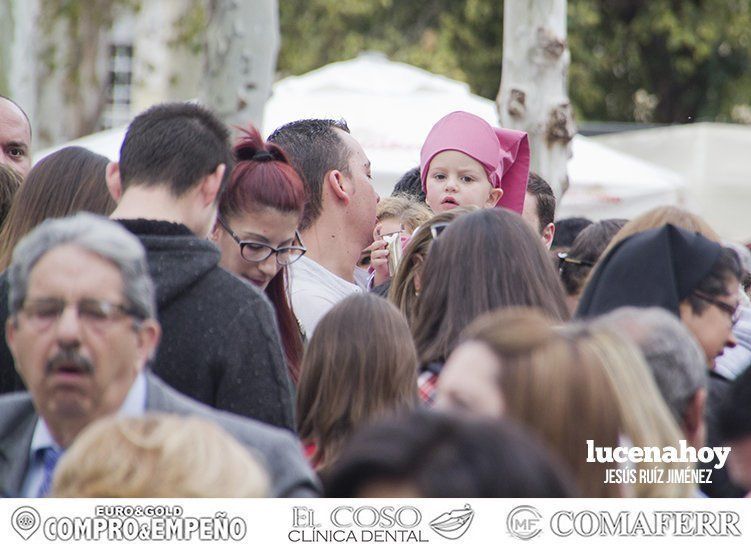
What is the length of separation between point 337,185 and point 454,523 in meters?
2.49

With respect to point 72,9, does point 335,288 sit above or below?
above

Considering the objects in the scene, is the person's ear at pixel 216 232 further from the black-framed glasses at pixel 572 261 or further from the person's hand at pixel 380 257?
the black-framed glasses at pixel 572 261

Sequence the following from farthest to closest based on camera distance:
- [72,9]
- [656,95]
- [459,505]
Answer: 1. [656,95]
2. [72,9]
3. [459,505]

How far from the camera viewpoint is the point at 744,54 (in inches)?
825

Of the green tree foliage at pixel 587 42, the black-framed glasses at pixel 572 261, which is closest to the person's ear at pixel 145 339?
the black-framed glasses at pixel 572 261

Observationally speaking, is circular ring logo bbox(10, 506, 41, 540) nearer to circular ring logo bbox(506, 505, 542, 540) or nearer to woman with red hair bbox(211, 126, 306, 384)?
circular ring logo bbox(506, 505, 542, 540)

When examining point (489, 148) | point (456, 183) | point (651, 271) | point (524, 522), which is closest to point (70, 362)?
point (524, 522)

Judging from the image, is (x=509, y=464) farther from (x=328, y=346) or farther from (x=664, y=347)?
(x=328, y=346)

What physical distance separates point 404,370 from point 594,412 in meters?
0.94

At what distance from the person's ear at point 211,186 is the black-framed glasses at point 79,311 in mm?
814

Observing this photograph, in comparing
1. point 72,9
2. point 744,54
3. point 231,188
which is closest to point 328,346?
point 231,188

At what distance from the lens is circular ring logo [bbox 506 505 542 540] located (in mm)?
2316

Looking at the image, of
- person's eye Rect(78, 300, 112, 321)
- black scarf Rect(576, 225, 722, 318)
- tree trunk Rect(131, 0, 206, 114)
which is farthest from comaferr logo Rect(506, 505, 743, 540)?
tree trunk Rect(131, 0, 206, 114)

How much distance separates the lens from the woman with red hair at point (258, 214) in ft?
13.4
